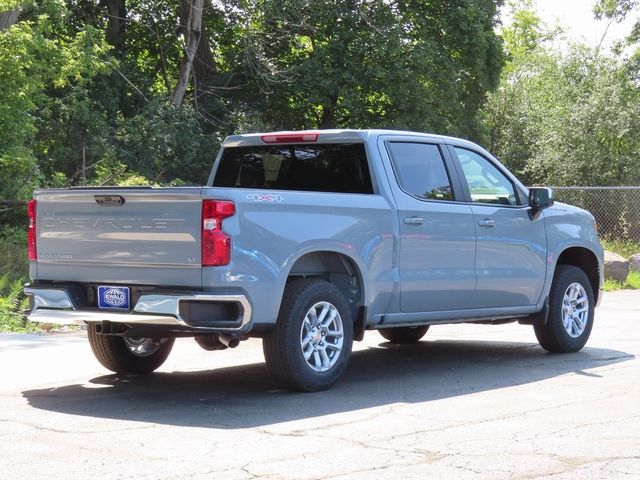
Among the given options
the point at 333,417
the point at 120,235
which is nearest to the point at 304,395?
the point at 333,417

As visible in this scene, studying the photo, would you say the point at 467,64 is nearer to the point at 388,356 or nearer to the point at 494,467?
the point at 388,356

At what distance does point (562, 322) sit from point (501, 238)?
4.16ft

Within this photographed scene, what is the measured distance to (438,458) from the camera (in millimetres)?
6148

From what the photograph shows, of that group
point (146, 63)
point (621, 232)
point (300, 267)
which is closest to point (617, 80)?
point (621, 232)

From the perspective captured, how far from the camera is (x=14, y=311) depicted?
13727 millimetres

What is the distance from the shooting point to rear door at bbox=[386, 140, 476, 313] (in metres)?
9.19

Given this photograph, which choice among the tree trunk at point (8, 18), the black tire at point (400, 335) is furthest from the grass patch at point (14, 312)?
the tree trunk at point (8, 18)

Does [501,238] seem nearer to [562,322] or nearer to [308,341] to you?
[562,322]

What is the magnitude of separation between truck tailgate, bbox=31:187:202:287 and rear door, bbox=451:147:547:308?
10.3 ft

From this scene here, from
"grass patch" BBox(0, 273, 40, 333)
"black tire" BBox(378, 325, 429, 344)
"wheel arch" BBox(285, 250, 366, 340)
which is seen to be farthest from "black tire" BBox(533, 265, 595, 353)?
"grass patch" BBox(0, 273, 40, 333)

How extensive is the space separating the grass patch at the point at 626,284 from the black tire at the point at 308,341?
12137 mm

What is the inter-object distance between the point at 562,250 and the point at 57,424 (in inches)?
220

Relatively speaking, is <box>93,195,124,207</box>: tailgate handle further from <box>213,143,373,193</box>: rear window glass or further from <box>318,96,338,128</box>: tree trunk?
<box>318,96,338,128</box>: tree trunk

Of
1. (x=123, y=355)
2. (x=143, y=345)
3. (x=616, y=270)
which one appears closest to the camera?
(x=123, y=355)
